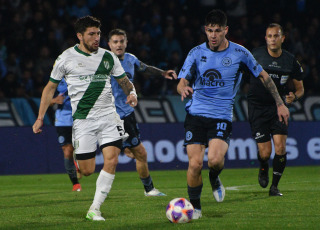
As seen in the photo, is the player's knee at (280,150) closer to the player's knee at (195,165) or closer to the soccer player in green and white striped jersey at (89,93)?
the player's knee at (195,165)

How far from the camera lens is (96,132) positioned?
7.88 m

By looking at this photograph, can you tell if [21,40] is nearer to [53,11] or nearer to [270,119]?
[53,11]

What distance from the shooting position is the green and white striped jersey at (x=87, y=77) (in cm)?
780

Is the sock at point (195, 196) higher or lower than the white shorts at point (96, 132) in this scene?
lower

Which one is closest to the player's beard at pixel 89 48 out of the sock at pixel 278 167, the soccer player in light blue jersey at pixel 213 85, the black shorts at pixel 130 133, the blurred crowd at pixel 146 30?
the soccer player in light blue jersey at pixel 213 85

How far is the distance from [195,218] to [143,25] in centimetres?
1271

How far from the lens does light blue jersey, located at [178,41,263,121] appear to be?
789cm

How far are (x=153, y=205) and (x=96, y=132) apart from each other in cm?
155

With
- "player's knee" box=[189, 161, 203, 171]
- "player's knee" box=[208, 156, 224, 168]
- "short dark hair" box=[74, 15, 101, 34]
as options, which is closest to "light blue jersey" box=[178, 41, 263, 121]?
"player's knee" box=[208, 156, 224, 168]

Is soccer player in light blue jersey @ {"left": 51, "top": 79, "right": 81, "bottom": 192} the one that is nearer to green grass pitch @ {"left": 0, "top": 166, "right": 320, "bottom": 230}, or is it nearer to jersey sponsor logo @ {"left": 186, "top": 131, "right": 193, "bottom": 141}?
green grass pitch @ {"left": 0, "top": 166, "right": 320, "bottom": 230}

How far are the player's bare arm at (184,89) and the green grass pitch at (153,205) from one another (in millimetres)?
1377

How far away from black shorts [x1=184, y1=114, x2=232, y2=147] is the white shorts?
2.55 ft

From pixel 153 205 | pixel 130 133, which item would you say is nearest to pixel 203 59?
pixel 153 205

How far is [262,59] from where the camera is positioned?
10117 mm
